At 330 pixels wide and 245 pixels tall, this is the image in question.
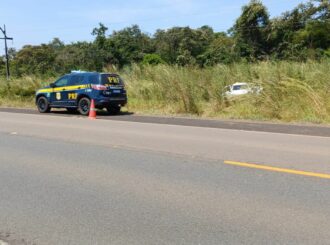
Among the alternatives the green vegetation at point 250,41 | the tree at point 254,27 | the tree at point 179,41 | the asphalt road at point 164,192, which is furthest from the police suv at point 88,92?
the tree at point 179,41

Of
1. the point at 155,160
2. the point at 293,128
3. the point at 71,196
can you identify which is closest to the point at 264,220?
the point at 71,196

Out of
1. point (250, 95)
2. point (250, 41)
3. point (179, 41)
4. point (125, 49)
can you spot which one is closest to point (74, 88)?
point (250, 95)

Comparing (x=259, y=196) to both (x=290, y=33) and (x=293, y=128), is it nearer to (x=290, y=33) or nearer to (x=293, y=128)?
(x=293, y=128)

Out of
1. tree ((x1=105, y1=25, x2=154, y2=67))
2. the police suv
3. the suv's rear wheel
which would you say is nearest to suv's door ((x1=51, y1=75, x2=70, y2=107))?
the police suv

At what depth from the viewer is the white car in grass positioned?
18438mm

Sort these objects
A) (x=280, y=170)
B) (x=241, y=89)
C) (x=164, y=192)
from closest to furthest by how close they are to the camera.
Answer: (x=164, y=192)
(x=280, y=170)
(x=241, y=89)

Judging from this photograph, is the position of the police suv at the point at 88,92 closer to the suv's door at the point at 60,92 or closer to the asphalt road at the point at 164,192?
the suv's door at the point at 60,92

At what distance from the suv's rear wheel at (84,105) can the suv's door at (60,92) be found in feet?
3.83

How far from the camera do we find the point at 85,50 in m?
59.1

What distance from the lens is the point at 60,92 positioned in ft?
70.2

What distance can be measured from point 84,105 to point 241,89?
22.4 ft

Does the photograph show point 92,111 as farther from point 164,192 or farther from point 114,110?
point 164,192

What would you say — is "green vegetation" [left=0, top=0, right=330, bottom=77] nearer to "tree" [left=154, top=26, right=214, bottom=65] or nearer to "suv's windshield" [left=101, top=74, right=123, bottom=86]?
"tree" [left=154, top=26, right=214, bottom=65]

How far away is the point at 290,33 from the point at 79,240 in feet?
177
